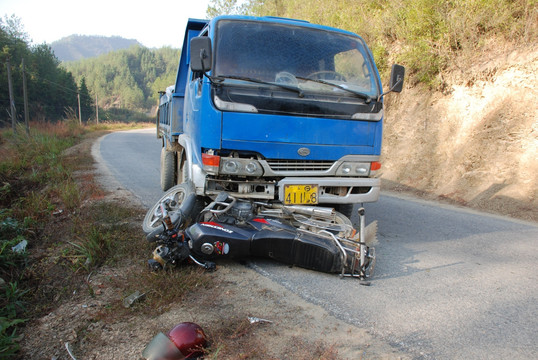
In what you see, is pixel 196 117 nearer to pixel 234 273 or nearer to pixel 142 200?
pixel 234 273

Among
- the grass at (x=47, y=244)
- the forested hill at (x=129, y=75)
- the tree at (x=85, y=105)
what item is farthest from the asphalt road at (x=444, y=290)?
the forested hill at (x=129, y=75)

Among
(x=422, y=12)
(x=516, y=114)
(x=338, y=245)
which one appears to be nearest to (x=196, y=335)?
(x=338, y=245)

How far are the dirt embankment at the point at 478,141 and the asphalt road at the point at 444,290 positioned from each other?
2318 millimetres

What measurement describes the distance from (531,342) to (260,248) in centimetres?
209

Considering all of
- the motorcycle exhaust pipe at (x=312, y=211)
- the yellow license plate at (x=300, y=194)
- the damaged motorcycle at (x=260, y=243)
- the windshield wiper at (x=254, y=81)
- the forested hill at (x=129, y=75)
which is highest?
the forested hill at (x=129, y=75)

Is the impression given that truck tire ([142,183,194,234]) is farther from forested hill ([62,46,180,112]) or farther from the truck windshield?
forested hill ([62,46,180,112])

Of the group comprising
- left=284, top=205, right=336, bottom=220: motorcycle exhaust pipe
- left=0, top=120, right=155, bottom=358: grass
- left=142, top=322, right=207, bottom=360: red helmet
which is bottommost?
left=0, top=120, right=155, bottom=358: grass

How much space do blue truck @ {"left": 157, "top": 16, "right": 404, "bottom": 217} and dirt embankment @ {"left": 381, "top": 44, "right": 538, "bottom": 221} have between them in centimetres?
434

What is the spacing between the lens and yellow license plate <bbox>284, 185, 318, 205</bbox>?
12.8 ft

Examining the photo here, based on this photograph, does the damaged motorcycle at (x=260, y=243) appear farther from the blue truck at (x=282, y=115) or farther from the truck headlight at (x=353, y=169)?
the truck headlight at (x=353, y=169)

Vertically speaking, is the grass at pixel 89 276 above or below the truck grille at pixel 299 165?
below

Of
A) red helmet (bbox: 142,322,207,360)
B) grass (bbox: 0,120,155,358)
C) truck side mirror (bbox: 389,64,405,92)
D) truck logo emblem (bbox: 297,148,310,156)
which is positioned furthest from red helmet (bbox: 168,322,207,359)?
truck side mirror (bbox: 389,64,405,92)

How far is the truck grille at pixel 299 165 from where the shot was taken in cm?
393

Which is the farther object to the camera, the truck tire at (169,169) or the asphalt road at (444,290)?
the truck tire at (169,169)
